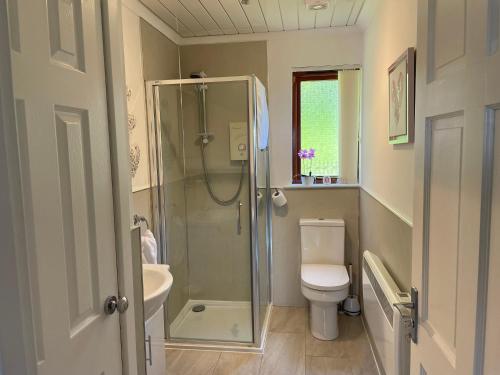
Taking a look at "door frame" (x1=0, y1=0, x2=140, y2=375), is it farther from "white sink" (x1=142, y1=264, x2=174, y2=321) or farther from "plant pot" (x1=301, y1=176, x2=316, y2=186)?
"plant pot" (x1=301, y1=176, x2=316, y2=186)

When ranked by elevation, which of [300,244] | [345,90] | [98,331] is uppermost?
[345,90]

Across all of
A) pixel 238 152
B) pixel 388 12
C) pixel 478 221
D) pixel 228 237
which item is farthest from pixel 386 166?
pixel 478 221

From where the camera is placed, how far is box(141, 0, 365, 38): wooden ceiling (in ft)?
8.39

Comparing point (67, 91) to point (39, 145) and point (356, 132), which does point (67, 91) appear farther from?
point (356, 132)

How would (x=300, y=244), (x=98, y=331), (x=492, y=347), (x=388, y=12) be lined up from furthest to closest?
(x=300, y=244), (x=388, y=12), (x=98, y=331), (x=492, y=347)

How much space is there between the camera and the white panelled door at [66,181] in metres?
0.83

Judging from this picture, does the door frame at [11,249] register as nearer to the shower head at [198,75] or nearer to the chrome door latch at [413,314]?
the chrome door latch at [413,314]

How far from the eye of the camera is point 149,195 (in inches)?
107

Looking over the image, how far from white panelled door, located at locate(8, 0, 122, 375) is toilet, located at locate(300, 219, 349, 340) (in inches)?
72.3

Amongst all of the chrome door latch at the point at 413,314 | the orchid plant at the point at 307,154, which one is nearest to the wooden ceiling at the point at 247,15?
the orchid plant at the point at 307,154

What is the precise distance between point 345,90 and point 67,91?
8.77 ft

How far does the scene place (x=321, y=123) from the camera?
132 inches

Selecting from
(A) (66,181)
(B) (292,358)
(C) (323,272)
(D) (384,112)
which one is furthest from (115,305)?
(C) (323,272)

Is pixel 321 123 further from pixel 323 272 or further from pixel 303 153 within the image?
pixel 323 272
